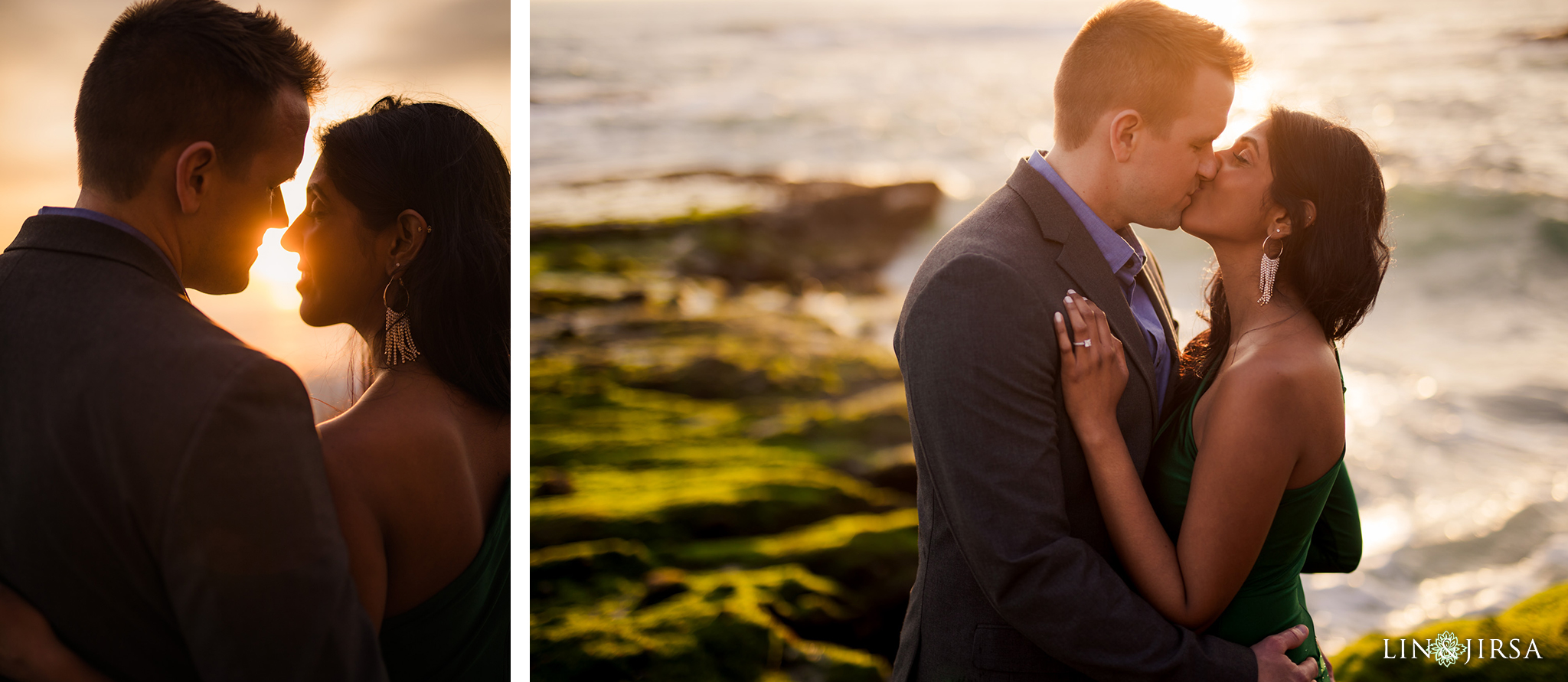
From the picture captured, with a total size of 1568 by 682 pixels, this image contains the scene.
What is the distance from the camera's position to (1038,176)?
4.51 ft

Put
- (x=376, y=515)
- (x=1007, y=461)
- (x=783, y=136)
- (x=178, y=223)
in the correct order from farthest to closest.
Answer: (x=783, y=136) < (x=376, y=515) < (x=178, y=223) < (x=1007, y=461)

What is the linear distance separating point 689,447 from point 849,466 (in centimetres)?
76

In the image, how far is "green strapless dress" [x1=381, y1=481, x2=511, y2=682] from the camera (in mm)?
1586

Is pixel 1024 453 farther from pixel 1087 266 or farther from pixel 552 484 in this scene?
pixel 552 484

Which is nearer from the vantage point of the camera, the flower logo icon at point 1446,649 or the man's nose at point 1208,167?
the man's nose at point 1208,167

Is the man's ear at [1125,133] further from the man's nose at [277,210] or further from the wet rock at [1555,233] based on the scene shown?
the wet rock at [1555,233]

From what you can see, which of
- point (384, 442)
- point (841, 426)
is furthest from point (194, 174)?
point (841, 426)

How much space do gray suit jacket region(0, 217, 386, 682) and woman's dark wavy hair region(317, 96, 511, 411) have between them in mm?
416

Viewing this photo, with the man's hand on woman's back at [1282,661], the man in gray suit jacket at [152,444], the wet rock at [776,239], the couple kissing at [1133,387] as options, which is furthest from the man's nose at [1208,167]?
the wet rock at [776,239]

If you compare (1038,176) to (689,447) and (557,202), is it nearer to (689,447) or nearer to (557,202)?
(689,447)

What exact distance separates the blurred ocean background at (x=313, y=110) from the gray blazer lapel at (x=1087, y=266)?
1347 millimetres

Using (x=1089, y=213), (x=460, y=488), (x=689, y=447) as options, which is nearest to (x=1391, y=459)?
(x=689, y=447)
